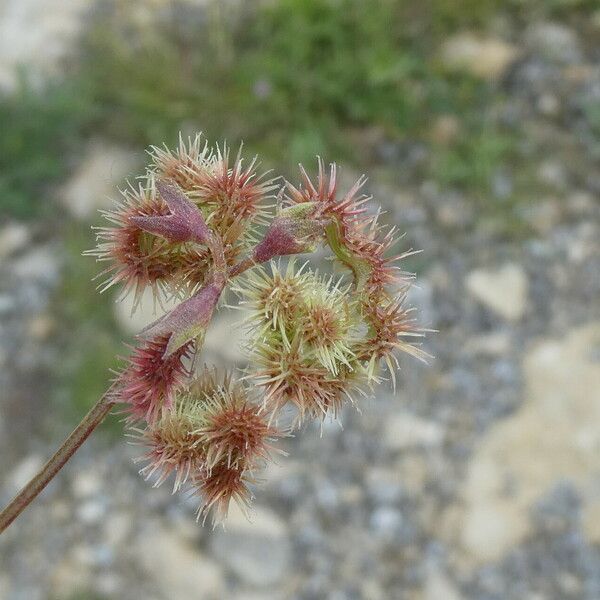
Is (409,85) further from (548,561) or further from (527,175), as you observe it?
(548,561)

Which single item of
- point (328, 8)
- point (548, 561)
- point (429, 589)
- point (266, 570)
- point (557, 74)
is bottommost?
point (266, 570)

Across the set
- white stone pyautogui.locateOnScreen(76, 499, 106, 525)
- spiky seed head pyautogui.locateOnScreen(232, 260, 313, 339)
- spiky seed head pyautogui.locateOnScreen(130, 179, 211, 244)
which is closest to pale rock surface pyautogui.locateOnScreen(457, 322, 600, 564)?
white stone pyautogui.locateOnScreen(76, 499, 106, 525)

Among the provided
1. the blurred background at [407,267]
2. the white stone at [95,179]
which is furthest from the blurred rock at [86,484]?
the white stone at [95,179]

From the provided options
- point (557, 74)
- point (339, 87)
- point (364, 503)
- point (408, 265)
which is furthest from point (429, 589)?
point (557, 74)

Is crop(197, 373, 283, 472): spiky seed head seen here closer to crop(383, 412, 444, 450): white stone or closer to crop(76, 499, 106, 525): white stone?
crop(383, 412, 444, 450): white stone

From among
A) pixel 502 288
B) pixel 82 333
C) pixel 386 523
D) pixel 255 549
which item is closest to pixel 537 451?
pixel 386 523

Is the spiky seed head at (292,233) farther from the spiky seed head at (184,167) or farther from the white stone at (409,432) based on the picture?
the white stone at (409,432)
